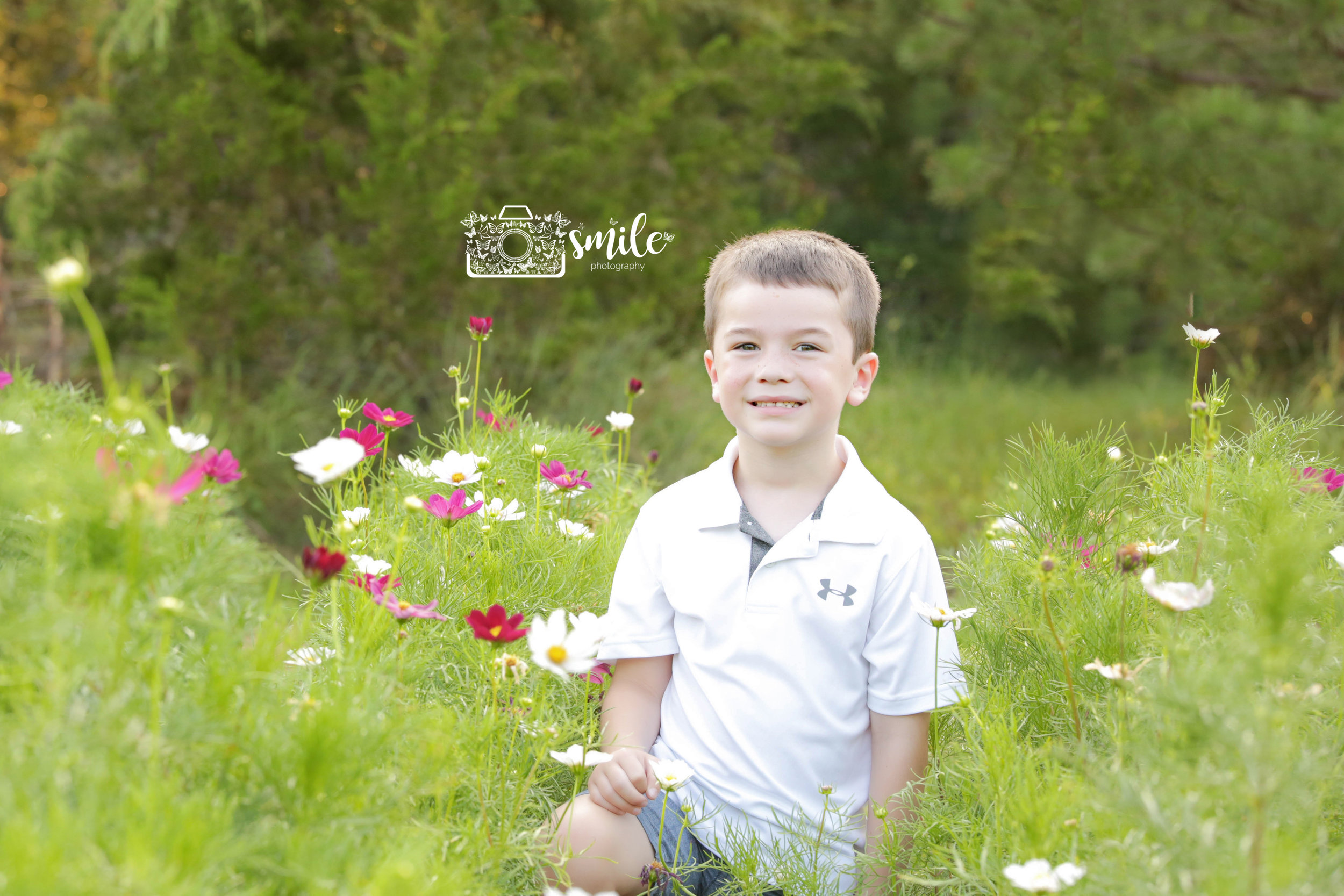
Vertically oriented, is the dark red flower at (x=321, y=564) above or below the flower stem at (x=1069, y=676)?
above

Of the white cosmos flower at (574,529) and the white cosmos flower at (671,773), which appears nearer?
the white cosmos flower at (671,773)

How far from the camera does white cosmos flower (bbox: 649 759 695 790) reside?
1.30 m

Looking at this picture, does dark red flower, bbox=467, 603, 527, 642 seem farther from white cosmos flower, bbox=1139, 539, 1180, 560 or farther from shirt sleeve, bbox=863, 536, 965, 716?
white cosmos flower, bbox=1139, 539, 1180, 560

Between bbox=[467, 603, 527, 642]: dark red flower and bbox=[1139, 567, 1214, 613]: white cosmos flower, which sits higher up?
bbox=[1139, 567, 1214, 613]: white cosmos flower

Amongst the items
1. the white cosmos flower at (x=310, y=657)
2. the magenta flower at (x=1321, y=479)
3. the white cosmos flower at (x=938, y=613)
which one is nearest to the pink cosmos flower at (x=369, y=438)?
the white cosmos flower at (x=310, y=657)

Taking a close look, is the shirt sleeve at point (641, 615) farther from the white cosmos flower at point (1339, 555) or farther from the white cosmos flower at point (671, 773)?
the white cosmos flower at point (1339, 555)

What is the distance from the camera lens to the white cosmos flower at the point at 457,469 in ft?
5.32

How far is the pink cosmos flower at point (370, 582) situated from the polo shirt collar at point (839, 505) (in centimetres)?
51

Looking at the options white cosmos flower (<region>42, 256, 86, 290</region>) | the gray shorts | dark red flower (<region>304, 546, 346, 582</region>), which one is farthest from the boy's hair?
white cosmos flower (<region>42, 256, 86, 290</region>)

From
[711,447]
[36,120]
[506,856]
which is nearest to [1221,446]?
[506,856]

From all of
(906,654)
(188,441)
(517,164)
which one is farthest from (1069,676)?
(517,164)

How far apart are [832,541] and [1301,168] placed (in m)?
4.07

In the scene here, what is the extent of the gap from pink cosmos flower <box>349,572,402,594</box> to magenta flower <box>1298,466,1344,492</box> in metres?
1.29

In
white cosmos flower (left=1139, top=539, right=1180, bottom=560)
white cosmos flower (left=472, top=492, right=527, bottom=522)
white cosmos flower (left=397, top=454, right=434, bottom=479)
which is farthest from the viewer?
white cosmos flower (left=397, top=454, right=434, bottom=479)
